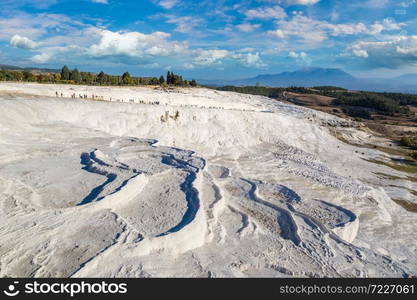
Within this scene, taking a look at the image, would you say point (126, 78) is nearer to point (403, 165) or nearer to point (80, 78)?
point (80, 78)

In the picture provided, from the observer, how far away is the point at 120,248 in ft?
32.5

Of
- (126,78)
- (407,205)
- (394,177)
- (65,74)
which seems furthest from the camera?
(126,78)

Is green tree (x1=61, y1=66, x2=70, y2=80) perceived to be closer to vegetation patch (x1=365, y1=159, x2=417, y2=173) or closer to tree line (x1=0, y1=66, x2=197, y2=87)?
tree line (x1=0, y1=66, x2=197, y2=87)

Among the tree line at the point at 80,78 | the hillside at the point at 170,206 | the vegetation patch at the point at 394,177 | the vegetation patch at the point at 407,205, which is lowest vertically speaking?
the vegetation patch at the point at 407,205

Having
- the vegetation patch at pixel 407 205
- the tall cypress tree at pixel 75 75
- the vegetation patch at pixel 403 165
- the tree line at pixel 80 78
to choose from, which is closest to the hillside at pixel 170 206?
the vegetation patch at pixel 407 205

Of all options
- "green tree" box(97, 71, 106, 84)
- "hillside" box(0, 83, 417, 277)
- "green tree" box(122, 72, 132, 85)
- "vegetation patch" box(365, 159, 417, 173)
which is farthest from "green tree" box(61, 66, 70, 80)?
"vegetation patch" box(365, 159, 417, 173)

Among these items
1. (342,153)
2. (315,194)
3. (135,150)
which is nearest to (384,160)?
(342,153)

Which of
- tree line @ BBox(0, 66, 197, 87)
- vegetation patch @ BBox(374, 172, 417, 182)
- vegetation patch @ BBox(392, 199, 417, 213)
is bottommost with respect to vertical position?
vegetation patch @ BBox(392, 199, 417, 213)

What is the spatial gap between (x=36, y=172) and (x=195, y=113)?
2102cm

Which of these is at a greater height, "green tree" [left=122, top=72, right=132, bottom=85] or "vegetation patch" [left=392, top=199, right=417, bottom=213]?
"green tree" [left=122, top=72, right=132, bottom=85]

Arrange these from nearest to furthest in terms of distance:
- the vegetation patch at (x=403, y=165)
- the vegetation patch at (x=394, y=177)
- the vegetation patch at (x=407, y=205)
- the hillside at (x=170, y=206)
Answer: the hillside at (x=170, y=206)
the vegetation patch at (x=407, y=205)
the vegetation patch at (x=394, y=177)
the vegetation patch at (x=403, y=165)

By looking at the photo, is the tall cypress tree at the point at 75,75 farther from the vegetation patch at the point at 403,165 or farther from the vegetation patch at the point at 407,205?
the vegetation patch at the point at 407,205

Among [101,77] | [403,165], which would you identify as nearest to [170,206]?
[403,165]

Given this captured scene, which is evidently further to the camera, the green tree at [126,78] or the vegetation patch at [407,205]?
the green tree at [126,78]
